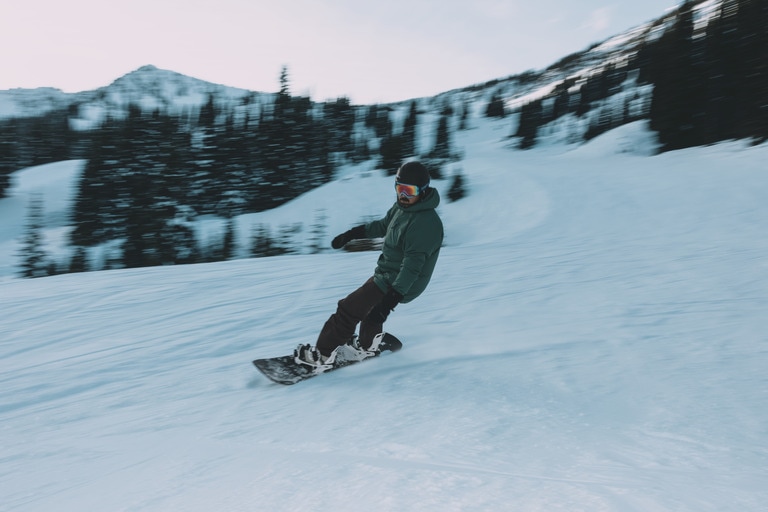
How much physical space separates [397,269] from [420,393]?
0.88m

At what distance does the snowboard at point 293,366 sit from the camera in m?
3.49

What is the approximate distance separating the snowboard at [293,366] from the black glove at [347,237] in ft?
2.55

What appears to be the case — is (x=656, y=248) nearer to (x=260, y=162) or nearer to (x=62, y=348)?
(x=62, y=348)

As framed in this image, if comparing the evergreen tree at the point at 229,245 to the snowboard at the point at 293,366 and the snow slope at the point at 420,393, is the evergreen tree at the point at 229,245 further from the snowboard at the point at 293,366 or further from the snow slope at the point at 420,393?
the snowboard at the point at 293,366

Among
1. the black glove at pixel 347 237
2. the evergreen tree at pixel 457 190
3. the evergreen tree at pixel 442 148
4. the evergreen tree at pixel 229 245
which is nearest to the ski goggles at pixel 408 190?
the black glove at pixel 347 237

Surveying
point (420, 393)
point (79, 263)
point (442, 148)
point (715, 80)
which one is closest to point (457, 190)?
point (715, 80)

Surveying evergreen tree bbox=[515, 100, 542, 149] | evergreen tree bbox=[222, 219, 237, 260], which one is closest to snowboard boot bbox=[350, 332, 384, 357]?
evergreen tree bbox=[222, 219, 237, 260]

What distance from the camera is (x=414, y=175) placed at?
335 cm

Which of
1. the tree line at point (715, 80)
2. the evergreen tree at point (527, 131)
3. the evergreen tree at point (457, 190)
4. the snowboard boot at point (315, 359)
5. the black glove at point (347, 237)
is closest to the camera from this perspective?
the snowboard boot at point (315, 359)

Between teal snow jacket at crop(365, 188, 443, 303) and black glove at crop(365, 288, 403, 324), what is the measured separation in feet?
0.13

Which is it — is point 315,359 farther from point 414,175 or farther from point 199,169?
point 199,169

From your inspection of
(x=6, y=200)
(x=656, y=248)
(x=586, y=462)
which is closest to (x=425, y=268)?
(x=586, y=462)

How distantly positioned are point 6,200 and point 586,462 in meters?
36.3

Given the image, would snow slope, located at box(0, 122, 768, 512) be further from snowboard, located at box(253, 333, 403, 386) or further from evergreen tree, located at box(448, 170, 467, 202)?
evergreen tree, located at box(448, 170, 467, 202)
